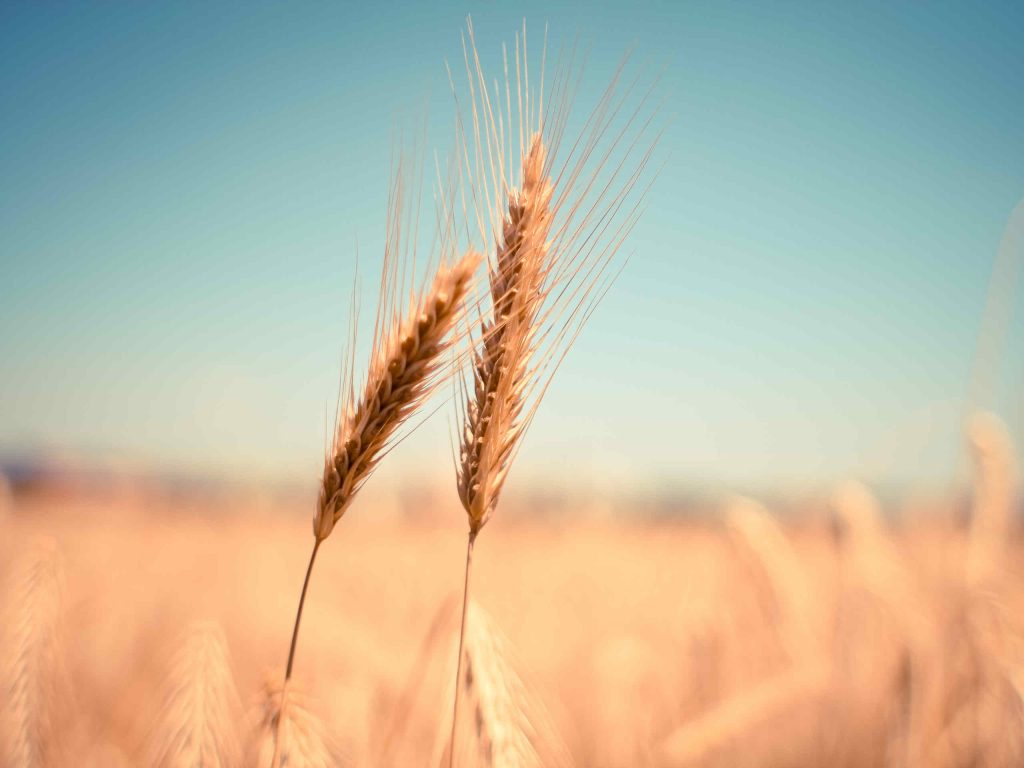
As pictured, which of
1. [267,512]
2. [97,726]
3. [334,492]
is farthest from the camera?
[267,512]

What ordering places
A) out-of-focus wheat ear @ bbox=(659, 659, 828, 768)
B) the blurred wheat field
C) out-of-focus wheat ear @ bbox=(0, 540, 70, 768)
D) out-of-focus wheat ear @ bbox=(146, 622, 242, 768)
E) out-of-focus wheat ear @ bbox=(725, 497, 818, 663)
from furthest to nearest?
out-of-focus wheat ear @ bbox=(725, 497, 818, 663)
out-of-focus wheat ear @ bbox=(659, 659, 828, 768)
the blurred wheat field
out-of-focus wheat ear @ bbox=(0, 540, 70, 768)
out-of-focus wheat ear @ bbox=(146, 622, 242, 768)

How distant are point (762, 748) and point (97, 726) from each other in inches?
108

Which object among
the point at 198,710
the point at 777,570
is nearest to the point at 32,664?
the point at 198,710

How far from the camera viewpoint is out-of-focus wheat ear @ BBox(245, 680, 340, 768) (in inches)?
39.3

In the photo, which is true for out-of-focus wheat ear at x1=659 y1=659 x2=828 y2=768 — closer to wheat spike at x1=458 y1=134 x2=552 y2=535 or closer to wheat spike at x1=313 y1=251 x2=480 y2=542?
wheat spike at x1=458 y1=134 x2=552 y2=535

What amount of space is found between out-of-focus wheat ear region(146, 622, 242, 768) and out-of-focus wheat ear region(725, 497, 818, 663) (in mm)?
2150

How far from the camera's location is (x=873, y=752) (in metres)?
2.43

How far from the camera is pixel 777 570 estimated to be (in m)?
2.70

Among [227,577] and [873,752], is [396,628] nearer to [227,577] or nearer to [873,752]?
[227,577]

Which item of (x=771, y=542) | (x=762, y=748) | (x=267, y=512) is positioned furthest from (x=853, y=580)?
(x=267, y=512)

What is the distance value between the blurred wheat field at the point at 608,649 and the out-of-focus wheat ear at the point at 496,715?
0.17 feet

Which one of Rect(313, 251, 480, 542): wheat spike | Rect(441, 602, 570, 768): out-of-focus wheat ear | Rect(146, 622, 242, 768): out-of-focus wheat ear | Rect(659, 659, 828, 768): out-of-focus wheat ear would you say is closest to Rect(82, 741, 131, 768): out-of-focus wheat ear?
Rect(146, 622, 242, 768): out-of-focus wheat ear

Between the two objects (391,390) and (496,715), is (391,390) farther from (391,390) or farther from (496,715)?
(496,715)

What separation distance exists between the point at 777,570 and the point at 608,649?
2.95 feet
